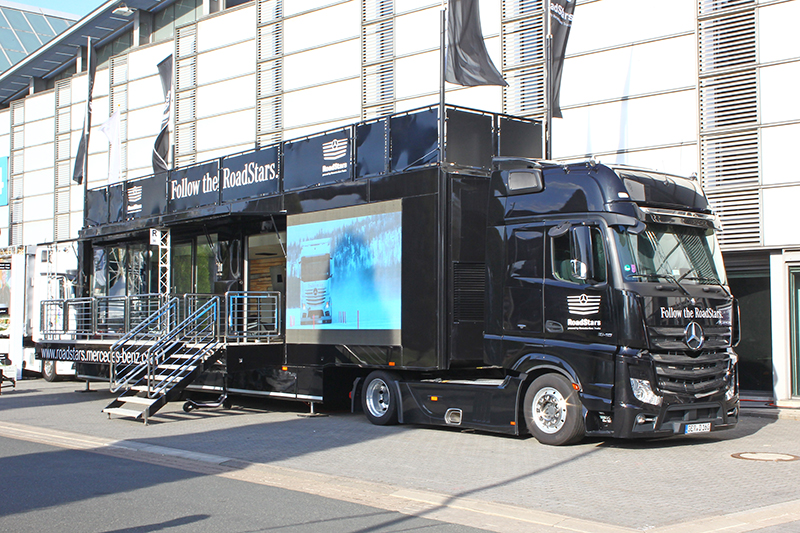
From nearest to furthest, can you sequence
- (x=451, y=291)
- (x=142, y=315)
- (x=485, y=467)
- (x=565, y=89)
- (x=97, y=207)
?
(x=485, y=467) < (x=451, y=291) < (x=142, y=315) < (x=565, y=89) < (x=97, y=207)

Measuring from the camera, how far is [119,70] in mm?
33688

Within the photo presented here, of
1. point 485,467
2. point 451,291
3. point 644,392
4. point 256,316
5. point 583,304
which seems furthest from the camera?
point 256,316

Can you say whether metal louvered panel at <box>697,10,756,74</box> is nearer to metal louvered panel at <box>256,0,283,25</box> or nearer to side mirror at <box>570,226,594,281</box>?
side mirror at <box>570,226,594,281</box>

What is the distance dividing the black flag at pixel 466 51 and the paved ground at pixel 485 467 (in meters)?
5.91

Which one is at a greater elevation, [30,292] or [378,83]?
[378,83]

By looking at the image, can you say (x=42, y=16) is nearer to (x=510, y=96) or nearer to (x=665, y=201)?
(x=510, y=96)

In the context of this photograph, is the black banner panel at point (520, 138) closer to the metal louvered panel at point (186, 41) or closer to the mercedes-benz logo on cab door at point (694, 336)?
the mercedes-benz logo on cab door at point (694, 336)

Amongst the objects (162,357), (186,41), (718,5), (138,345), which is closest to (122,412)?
(162,357)

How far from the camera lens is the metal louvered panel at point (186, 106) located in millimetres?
29242

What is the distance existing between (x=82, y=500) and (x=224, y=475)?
1.74 m

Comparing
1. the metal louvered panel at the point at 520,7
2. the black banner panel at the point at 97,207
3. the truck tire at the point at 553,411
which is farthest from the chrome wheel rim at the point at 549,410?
the black banner panel at the point at 97,207

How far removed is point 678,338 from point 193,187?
37.1ft

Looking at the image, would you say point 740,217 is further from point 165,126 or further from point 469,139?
point 165,126

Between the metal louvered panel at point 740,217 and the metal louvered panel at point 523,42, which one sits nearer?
the metal louvered panel at point 740,217
